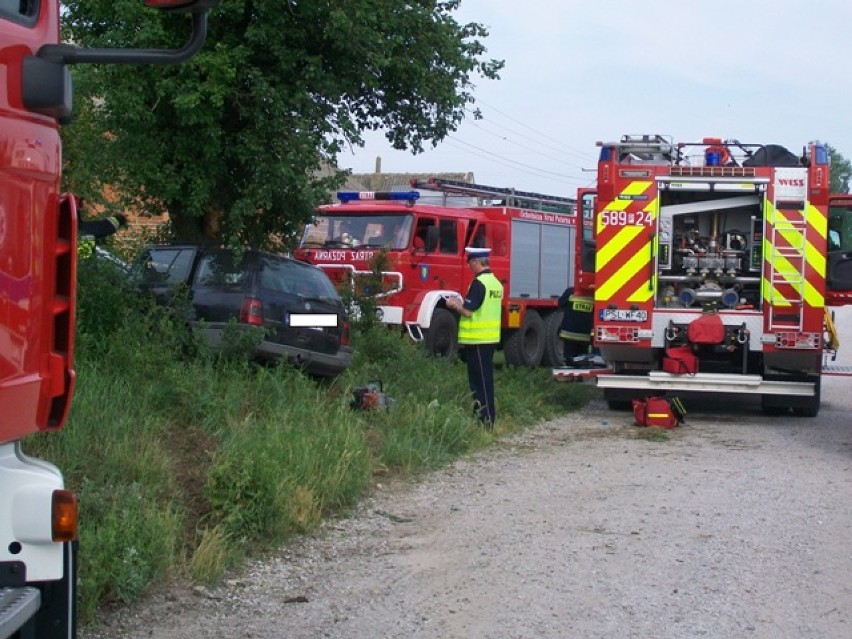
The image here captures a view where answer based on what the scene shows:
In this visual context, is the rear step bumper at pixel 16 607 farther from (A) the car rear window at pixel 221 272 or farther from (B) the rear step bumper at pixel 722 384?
(B) the rear step bumper at pixel 722 384

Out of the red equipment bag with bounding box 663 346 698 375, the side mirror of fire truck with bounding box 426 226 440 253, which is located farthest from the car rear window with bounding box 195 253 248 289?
the side mirror of fire truck with bounding box 426 226 440 253

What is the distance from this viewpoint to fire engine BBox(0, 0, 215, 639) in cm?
324

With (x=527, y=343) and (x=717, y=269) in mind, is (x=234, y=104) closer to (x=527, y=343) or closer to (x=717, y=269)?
(x=717, y=269)

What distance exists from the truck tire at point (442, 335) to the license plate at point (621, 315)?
9.94 feet

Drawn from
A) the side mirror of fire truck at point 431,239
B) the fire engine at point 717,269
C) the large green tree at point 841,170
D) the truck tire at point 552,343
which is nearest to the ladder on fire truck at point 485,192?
the truck tire at point 552,343

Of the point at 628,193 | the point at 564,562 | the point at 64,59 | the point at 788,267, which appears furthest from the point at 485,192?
the point at 64,59

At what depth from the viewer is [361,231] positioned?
15.7m

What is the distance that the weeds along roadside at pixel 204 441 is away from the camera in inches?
237

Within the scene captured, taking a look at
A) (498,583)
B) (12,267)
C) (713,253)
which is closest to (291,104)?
(713,253)

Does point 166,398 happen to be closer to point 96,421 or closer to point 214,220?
point 96,421

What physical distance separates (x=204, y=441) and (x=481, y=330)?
3.80 metres

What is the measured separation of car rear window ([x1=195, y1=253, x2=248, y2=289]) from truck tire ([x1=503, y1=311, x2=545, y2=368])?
7453 millimetres

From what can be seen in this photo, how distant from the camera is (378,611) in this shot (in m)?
5.68

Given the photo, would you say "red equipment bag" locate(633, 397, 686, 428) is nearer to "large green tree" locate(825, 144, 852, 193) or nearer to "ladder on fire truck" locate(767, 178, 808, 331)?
"ladder on fire truck" locate(767, 178, 808, 331)
